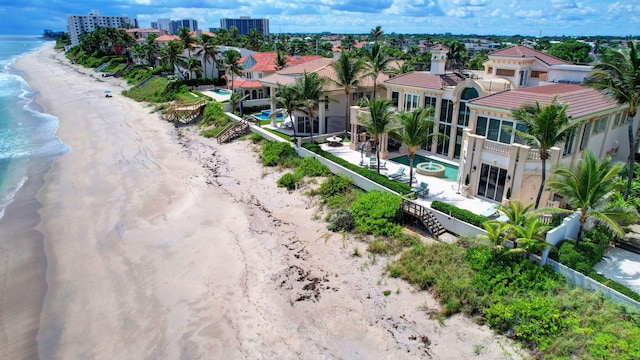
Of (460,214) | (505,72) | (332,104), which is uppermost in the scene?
(505,72)

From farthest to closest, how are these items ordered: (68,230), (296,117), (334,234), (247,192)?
(296,117), (247,192), (68,230), (334,234)

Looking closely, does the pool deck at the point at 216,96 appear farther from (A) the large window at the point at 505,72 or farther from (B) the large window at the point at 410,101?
(A) the large window at the point at 505,72

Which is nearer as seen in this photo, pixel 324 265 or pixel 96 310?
pixel 96 310

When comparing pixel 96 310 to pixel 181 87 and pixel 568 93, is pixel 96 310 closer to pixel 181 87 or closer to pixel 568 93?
pixel 568 93

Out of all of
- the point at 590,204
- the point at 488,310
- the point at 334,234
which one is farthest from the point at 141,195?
the point at 590,204

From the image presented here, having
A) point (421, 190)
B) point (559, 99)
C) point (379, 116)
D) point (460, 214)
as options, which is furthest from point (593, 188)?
point (379, 116)

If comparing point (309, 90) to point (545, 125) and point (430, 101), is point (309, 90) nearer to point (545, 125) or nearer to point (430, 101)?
point (430, 101)

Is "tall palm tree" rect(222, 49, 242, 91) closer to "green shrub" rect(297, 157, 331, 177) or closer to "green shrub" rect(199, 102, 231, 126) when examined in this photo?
"green shrub" rect(199, 102, 231, 126)
